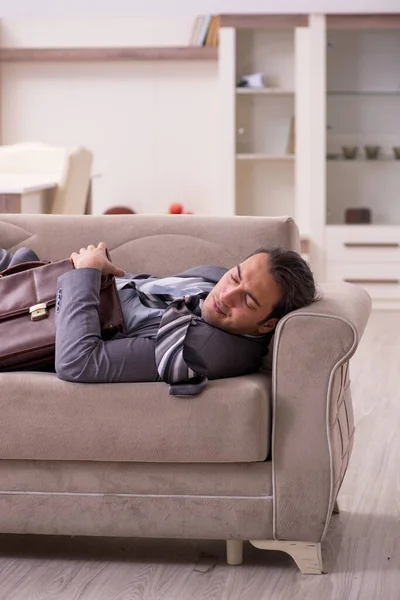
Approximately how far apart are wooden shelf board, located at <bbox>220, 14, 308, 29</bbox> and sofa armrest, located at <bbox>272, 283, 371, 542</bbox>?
4011mm

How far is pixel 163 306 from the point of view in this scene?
2262 millimetres

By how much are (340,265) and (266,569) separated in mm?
3831

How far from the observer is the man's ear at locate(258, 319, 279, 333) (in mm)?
2043

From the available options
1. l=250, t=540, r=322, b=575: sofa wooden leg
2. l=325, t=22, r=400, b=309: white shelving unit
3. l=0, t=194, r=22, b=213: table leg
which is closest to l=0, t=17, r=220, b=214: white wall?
l=325, t=22, r=400, b=309: white shelving unit

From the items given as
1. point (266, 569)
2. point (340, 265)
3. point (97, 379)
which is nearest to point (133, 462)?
point (97, 379)

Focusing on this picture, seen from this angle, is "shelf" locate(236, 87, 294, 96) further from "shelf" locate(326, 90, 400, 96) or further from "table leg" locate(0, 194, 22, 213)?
"table leg" locate(0, 194, 22, 213)

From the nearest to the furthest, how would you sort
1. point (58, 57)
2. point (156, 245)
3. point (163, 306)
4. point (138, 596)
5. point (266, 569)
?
1. point (138, 596)
2. point (266, 569)
3. point (163, 306)
4. point (156, 245)
5. point (58, 57)

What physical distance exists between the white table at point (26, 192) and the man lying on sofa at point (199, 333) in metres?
1.62

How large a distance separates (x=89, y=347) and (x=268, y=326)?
381 mm

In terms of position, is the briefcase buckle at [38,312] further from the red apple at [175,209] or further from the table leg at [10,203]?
the red apple at [175,209]

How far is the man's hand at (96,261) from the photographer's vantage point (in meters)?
2.20

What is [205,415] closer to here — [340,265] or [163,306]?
[163,306]

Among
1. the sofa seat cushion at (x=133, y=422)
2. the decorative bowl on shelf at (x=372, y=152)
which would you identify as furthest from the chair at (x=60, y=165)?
the sofa seat cushion at (x=133, y=422)

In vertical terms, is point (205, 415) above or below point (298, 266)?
below
